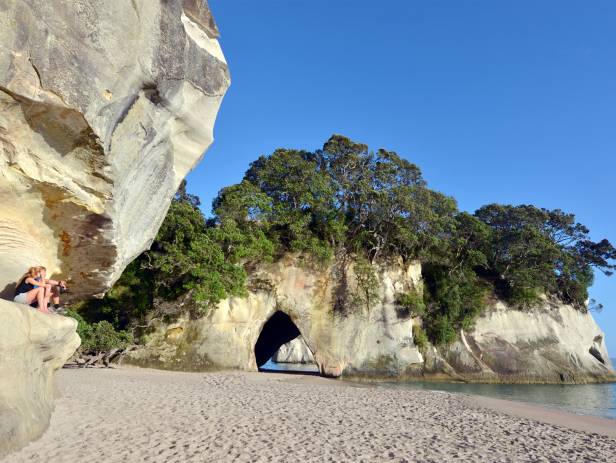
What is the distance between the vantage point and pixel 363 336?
2453 cm

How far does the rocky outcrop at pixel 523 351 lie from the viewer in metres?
26.9

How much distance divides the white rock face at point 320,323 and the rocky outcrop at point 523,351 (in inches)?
142

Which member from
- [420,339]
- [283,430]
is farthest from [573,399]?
[283,430]

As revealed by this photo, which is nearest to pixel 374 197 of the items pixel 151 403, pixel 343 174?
pixel 343 174

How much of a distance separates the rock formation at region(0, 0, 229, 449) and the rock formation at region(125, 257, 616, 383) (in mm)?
12855

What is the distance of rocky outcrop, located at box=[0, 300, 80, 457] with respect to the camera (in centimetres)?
505

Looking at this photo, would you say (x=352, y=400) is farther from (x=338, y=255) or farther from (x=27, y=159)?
(x=338, y=255)

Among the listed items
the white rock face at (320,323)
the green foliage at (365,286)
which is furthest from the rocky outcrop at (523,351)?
the green foliage at (365,286)

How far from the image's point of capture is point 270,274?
78.3ft

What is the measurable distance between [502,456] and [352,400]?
19.7 feet

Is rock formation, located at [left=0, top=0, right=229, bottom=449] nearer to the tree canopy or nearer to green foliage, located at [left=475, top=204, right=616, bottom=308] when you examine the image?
the tree canopy

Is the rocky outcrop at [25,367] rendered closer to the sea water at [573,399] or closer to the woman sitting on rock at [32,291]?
the woman sitting on rock at [32,291]

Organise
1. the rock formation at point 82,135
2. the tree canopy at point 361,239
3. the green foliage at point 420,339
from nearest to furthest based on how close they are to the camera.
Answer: the rock formation at point 82,135 < the tree canopy at point 361,239 < the green foliage at point 420,339

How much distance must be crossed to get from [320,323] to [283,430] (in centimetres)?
1690
